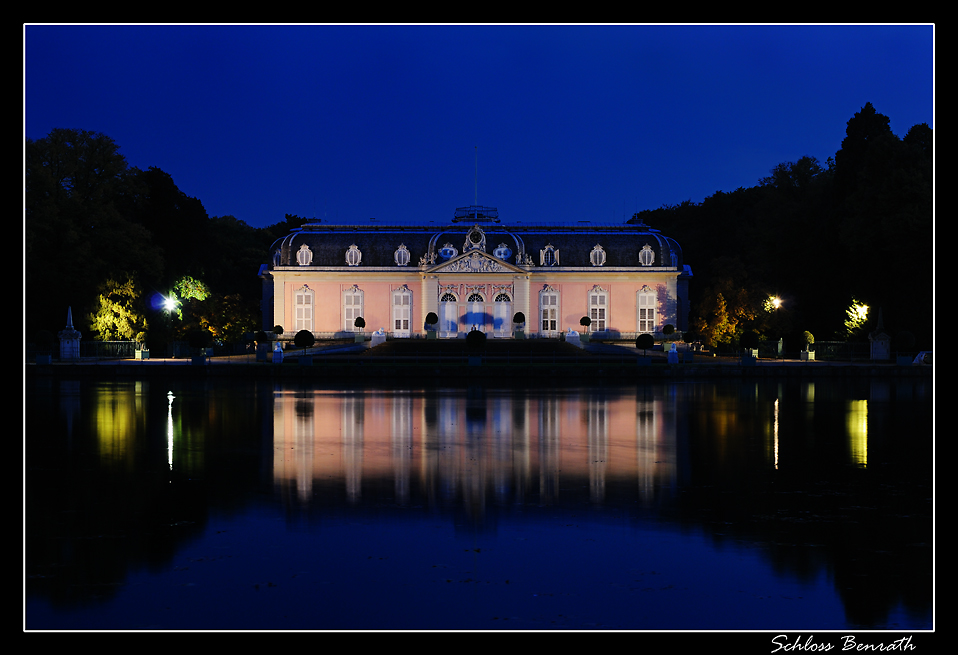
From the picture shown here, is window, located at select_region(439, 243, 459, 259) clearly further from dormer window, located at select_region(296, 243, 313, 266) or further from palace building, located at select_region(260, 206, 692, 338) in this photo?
dormer window, located at select_region(296, 243, 313, 266)

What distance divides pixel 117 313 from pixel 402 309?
18.5m

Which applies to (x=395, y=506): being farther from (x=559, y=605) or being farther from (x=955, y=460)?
(x=955, y=460)

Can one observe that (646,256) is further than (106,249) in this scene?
Yes

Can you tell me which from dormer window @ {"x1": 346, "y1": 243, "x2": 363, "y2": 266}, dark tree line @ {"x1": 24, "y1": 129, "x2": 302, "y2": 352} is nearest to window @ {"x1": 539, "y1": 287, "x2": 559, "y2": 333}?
dormer window @ {"x1": 346, "y1": 243, "x2": 363, "y2": 266}

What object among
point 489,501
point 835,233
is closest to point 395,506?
point 489,501

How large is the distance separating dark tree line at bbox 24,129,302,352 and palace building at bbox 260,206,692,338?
6234mm

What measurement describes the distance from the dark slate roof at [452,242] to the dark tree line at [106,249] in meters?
6.82

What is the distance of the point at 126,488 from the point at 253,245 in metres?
67.1

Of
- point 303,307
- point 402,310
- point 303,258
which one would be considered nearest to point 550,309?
point 402,310

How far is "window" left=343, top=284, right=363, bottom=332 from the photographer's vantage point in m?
60.1

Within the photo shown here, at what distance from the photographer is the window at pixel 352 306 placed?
60062 mm

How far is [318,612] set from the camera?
6699 mm

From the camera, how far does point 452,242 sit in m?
59.7

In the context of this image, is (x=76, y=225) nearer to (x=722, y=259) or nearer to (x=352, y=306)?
(x=352, y=306)
